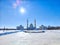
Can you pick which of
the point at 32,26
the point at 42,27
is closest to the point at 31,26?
the point at 32,26

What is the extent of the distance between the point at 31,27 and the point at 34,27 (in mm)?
2675

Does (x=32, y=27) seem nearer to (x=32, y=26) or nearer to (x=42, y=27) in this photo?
(x=32, y=26)

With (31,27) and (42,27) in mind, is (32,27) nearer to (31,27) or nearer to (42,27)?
(31,27)

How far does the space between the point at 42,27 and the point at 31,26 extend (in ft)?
24.4

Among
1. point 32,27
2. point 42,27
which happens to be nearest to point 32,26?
point 32,27

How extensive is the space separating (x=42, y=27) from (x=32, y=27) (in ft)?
22.1

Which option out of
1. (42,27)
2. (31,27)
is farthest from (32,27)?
(42,27)

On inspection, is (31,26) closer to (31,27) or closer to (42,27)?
(31,27)

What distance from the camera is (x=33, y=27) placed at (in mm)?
79875

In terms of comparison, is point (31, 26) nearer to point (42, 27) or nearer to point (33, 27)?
point (33, 27)

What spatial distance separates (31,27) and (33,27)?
1357mm

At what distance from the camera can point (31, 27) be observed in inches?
3145

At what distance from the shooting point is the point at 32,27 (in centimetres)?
7988

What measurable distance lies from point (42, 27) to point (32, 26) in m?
6.78
